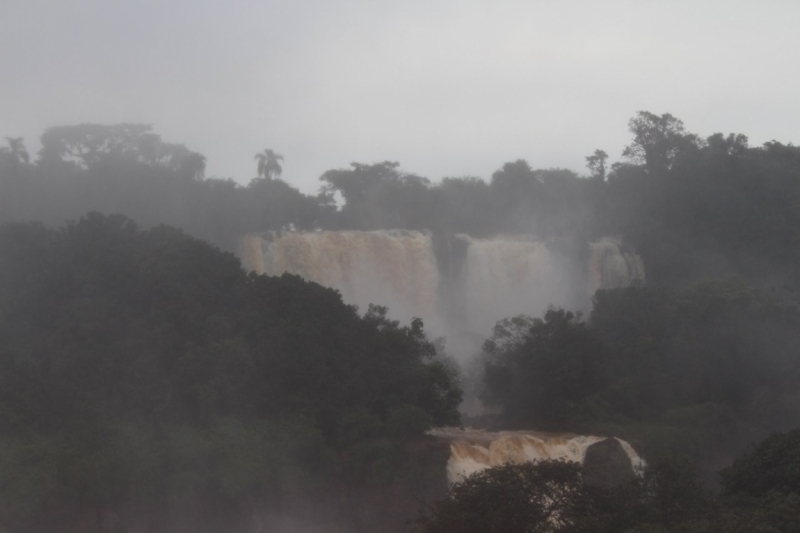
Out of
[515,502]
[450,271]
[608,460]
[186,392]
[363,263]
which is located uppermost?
[363,263]

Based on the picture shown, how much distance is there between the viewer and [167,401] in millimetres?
26250

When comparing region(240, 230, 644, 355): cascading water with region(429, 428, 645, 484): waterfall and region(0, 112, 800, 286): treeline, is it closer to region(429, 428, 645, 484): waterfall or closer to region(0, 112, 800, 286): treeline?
region(0, 112, 800, 286): treeline

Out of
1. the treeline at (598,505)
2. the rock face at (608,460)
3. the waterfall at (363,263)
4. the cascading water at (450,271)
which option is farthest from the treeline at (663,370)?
the treeline at (598,505)

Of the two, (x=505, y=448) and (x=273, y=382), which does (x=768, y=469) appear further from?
(x=273, y=382)

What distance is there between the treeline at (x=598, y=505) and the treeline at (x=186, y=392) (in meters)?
9.00

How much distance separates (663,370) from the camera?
33906 mm

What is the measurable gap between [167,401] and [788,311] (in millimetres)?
23262

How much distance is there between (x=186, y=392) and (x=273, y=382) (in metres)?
2.54

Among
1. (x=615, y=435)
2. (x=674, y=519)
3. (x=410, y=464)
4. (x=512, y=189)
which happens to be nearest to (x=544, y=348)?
(x=615, y=435)

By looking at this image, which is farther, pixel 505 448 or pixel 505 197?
pixel 505 197

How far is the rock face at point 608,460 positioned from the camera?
90.8 ft

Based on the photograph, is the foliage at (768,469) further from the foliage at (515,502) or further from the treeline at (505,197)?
the treeline at (505,197)

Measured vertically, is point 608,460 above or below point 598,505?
below

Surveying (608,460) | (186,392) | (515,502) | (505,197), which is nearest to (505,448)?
(608,460)
